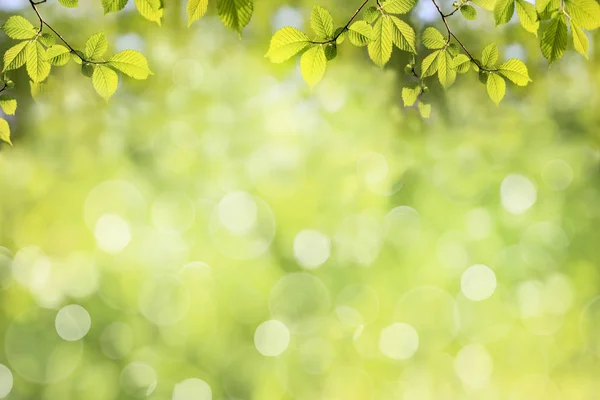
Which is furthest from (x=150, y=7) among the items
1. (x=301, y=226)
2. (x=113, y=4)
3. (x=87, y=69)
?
(x=301, y=226)

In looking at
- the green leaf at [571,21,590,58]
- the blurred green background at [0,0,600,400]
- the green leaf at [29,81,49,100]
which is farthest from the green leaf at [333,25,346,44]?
the blurred green background at [0,0,600,400]

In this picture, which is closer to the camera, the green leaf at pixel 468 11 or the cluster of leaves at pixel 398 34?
the cluster of leaves at pixel 398 34

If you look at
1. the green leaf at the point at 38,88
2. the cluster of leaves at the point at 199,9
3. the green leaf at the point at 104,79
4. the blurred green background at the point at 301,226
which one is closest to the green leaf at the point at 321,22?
the cluster of leaves at the point at 199,9

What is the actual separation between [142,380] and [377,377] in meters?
0.64

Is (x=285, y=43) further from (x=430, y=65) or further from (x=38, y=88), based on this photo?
(x=38, y=88)

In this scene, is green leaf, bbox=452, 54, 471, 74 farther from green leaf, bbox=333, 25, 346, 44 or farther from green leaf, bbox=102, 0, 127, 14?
green leaf, bbox=102, 0, 127, 14

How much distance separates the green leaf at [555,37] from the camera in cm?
54

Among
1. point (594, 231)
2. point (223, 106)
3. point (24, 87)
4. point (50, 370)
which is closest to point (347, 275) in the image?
point (223, 106)

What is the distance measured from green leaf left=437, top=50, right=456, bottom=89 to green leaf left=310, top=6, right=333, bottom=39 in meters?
0.17

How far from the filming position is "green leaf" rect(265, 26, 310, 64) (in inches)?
20.9

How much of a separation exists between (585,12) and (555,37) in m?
0.03

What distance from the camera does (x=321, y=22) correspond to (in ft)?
1.83

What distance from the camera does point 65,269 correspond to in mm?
1492

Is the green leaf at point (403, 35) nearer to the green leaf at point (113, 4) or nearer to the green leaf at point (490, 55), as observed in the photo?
the green leaf at point (490, 55)
